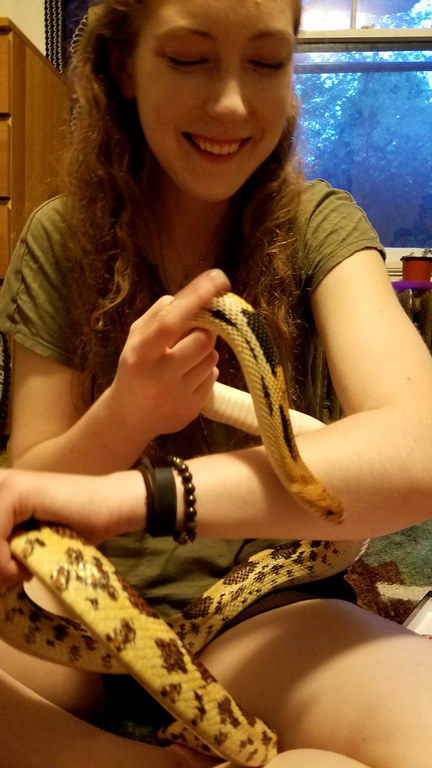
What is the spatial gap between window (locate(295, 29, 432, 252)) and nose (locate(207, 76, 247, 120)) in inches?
107

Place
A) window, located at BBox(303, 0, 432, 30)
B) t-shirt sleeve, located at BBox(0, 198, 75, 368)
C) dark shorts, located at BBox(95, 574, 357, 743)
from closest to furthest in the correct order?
1. dark shorts, located at BBox(95, 574, 357, 743)
2. t-shirt sleeve, located at BBox(0, 198, 75, 368)
3. window, located at BBox(303, 0, 432, 30)

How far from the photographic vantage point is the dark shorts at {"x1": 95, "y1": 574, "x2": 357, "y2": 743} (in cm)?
106

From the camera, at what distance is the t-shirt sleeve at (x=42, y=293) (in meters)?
1.20

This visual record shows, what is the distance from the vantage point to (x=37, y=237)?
4.05 ft

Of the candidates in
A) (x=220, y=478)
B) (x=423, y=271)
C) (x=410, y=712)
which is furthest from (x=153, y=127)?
(x=423, y=271)

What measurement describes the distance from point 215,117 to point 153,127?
0.36 feet

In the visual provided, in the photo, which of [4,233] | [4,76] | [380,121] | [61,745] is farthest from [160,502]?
[380,121]

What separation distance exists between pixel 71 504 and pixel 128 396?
0.21 metres

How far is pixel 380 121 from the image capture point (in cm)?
364

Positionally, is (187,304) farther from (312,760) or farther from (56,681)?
(56,681)

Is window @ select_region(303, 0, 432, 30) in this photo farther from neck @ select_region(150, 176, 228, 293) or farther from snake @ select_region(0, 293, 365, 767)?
snake @ select_region(0, 293, 365, 767)

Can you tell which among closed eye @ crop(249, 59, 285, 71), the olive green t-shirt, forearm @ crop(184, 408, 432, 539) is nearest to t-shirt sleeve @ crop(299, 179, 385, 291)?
the olive green t-shirt

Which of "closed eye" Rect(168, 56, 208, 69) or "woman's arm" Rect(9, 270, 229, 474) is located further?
"closed eye" Rect(168, 56, 208, 69)

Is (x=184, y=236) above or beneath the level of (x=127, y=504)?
above
